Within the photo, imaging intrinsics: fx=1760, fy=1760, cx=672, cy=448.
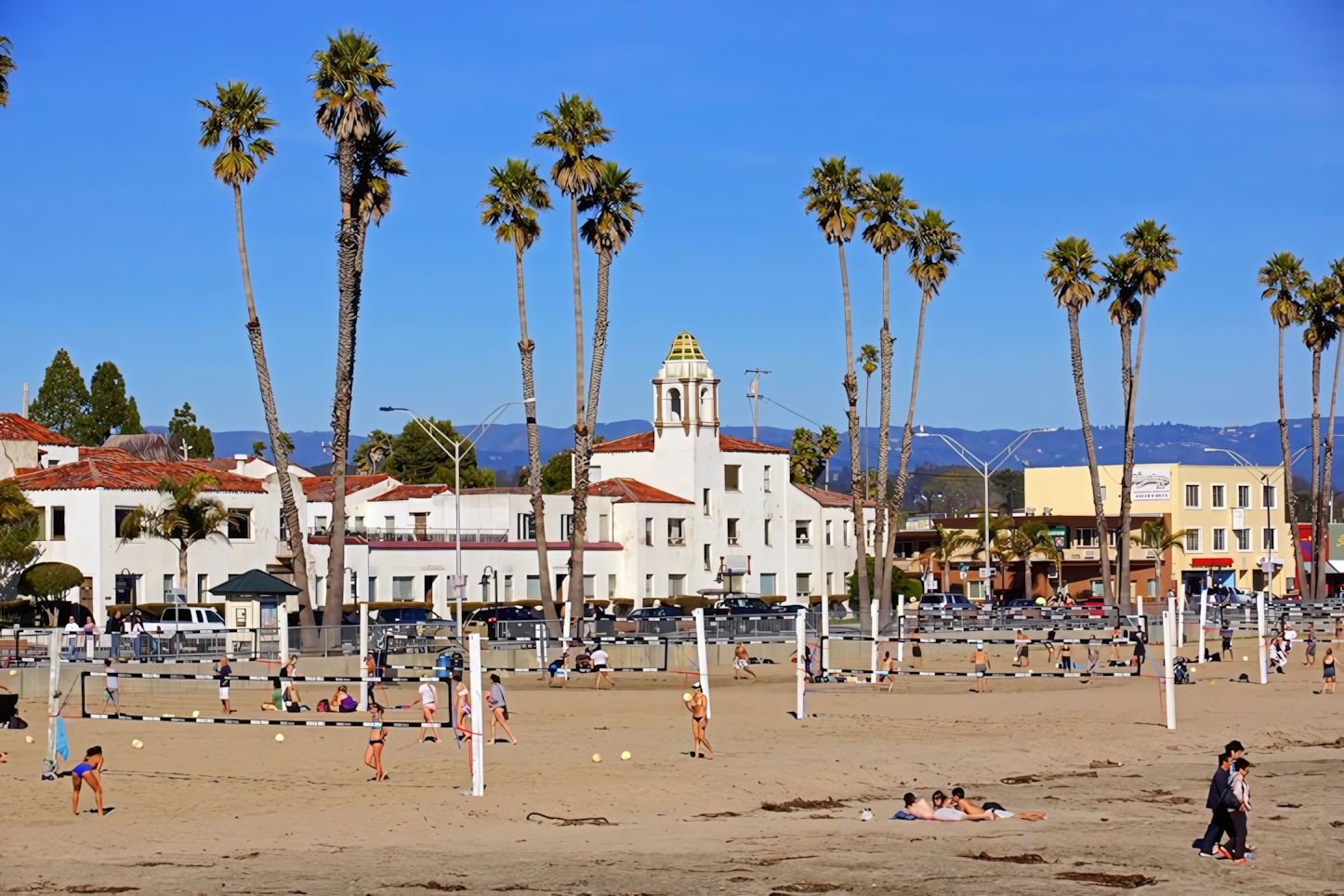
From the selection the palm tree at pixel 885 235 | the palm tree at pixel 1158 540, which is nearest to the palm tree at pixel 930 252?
the palm tree at pixel 885 235

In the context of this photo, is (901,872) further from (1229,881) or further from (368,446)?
(368,446)

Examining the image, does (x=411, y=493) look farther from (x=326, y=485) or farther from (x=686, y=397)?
(x=686, y=397)

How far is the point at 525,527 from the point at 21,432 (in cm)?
2118

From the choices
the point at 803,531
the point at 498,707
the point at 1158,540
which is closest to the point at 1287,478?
the point at 1158,540

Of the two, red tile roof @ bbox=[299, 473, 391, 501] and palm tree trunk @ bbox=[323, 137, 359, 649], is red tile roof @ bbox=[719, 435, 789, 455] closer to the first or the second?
red tile roof @ bbox=[299, 473, 391, 501]

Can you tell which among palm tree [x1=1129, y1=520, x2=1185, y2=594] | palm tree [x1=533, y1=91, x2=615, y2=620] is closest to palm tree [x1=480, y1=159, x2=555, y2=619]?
palm tree [x1=533, y1=91, x2=615, y2=620]

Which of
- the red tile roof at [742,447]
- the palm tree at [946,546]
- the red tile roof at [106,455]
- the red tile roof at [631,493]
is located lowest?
the palm tree at [946,546]

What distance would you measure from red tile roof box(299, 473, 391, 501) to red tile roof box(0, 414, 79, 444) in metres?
10.1

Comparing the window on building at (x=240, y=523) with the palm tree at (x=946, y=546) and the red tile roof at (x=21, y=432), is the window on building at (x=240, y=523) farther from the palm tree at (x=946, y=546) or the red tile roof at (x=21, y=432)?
the palm tree at (x=946, y=546)

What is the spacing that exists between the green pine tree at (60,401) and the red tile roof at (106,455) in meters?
40.9

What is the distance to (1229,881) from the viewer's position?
60.0ft

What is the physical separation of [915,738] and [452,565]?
39364 millimetres

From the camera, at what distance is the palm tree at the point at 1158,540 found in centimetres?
9875

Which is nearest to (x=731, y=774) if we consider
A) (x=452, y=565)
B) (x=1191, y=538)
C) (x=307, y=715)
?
(x=307, y=715)
